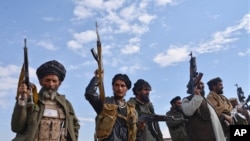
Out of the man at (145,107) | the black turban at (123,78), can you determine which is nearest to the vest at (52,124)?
the black turban at (123,78)

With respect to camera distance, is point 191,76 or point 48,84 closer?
point 48,84

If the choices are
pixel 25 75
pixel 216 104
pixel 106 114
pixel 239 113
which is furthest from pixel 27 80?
pixel 239 113

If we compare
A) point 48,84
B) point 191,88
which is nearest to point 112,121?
point 48,84

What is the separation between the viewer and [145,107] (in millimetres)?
6914

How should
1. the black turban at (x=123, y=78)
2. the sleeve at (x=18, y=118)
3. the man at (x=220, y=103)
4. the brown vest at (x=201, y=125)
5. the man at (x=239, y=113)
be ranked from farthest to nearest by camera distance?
1. the man at (x=239, y=113)
2. the man at (x=220, y=103)
3. the brown vest at (x=201, y=125)
4. the black turban at (x=123, y=78)
5. the sleeve at (x=18, y=118)

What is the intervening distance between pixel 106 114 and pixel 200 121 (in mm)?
2261

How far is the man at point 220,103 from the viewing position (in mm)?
7531

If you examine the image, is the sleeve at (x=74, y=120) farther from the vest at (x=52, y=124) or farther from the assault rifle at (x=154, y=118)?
the assault rifle at (x=154, y=118)

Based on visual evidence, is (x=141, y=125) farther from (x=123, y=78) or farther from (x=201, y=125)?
(x=201, y=125)

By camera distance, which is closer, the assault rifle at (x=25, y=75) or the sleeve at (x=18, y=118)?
the sleeve at (x=18, y=118)

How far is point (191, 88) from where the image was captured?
7066 millimetres

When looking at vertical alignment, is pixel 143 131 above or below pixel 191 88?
below

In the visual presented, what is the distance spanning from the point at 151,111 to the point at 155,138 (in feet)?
1.94

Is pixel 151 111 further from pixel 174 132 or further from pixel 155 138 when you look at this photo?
pixel 174 132
